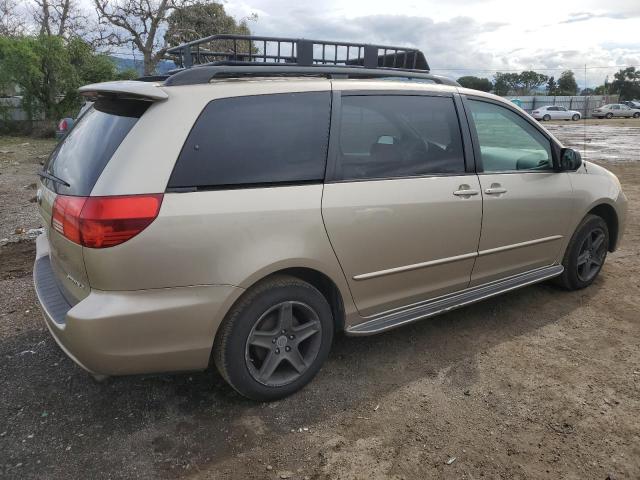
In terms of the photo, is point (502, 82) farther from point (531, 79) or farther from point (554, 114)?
point (554, 114)

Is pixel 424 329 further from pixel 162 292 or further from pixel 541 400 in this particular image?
pixel 162 292

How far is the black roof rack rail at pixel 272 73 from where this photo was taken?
105 inches

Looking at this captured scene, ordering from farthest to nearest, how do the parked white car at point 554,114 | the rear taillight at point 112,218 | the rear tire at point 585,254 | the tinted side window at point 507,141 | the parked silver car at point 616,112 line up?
the parked silver car at point 616,112 < the parked white car at point 554,114 < the rear tire at point 585,254 < the tinted side window at point 507,141 < the rear taillight at point 112,218

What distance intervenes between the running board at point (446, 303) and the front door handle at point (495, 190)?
0.71 meters

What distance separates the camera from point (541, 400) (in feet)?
9.89

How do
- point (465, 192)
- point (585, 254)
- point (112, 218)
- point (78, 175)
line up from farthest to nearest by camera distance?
point (585, 254) → point (465, 192) → point (78, 175) → point (112, 218)

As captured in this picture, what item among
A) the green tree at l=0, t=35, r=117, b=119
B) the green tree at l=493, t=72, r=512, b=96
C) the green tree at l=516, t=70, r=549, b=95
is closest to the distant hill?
the green tree at l=0, t=35, r=117, b=119

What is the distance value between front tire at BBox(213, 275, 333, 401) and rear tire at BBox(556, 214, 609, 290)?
2566 millimetres

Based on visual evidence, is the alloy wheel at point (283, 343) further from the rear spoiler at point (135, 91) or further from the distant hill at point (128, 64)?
the distant hill at point (128, 64)

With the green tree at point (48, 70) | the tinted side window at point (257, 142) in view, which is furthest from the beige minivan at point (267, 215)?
the green tree at point (48, 70)

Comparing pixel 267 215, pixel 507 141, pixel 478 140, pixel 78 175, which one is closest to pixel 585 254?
pixel 507 141

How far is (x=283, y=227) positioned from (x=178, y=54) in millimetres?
2373

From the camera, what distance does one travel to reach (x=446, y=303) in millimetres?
3582

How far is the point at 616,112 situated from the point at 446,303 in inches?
2200
